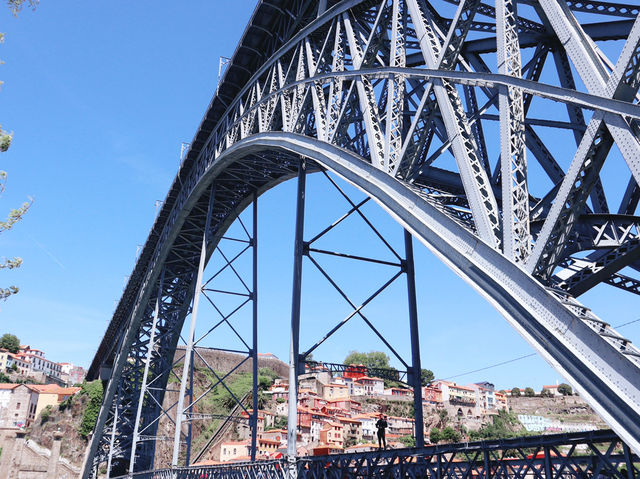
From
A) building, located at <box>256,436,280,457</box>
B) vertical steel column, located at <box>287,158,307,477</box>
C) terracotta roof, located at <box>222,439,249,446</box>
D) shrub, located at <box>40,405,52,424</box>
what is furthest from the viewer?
building, located at <box>256,436,280,457</box>

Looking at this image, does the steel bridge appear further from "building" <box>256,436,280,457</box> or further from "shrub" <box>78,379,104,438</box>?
"building" <box>256,436,280,457</box>

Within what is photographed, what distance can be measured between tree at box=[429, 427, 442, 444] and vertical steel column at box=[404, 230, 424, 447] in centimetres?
6625

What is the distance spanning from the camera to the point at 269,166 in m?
18.8

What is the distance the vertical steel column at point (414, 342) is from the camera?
11.0 meters

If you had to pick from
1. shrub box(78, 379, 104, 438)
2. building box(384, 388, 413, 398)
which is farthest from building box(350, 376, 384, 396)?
shrub box(78, 379, 104, 438)

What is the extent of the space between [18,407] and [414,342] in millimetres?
79570

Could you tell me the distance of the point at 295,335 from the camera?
37.6 ft

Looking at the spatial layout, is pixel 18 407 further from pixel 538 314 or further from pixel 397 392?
pixel 538 314

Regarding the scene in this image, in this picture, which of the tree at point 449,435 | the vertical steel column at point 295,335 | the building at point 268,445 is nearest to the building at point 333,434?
the building at point 268,445

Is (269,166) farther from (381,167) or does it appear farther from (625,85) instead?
(625,85)

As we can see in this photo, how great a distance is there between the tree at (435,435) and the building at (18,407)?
2062 inches

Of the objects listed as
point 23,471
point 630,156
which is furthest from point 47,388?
point 630,156

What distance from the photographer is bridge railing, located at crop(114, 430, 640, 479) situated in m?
6.52

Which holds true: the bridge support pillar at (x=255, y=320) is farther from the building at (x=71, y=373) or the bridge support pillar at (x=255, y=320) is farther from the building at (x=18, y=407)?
the building at (x=71, y=373)
